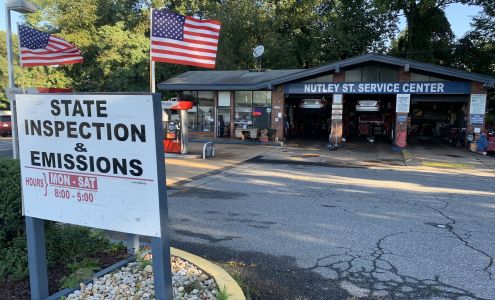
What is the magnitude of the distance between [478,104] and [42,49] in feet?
67.6

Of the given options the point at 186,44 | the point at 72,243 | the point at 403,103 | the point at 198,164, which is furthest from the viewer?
the point at 403,103

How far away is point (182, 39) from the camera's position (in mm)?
10344

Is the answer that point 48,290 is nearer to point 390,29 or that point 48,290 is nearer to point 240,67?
point 240,67

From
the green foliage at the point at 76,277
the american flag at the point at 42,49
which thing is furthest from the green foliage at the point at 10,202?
the american flag at the point at 42,49

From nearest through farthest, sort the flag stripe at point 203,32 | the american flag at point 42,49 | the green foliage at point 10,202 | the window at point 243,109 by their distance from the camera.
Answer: the green foliage at point 10,202 → the flag stripe at point 203,32 → the american flag at point 42,49 → the window at point 243,109

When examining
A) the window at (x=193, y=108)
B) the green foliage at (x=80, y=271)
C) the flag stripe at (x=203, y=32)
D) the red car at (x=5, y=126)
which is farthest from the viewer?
the red car at (x=5, y=126)

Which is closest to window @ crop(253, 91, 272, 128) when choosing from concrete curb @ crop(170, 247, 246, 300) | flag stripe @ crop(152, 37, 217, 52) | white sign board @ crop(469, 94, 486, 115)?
white sign board @ crop(469, 94, 486, 115)

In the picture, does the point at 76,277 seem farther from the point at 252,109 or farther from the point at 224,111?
the point at 224,111

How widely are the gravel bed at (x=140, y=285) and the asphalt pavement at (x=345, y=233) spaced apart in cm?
66

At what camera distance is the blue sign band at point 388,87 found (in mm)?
22062

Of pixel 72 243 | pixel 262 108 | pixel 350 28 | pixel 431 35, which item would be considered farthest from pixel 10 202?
pixel 431 35

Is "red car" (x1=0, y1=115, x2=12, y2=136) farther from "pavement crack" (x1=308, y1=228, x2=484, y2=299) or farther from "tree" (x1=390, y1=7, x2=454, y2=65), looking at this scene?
"tree" (x1=390, y1=7, x2=454, y2=65)

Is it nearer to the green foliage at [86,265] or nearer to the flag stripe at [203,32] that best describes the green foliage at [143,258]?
the green foliage at [86,265]

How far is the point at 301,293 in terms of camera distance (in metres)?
4.52
